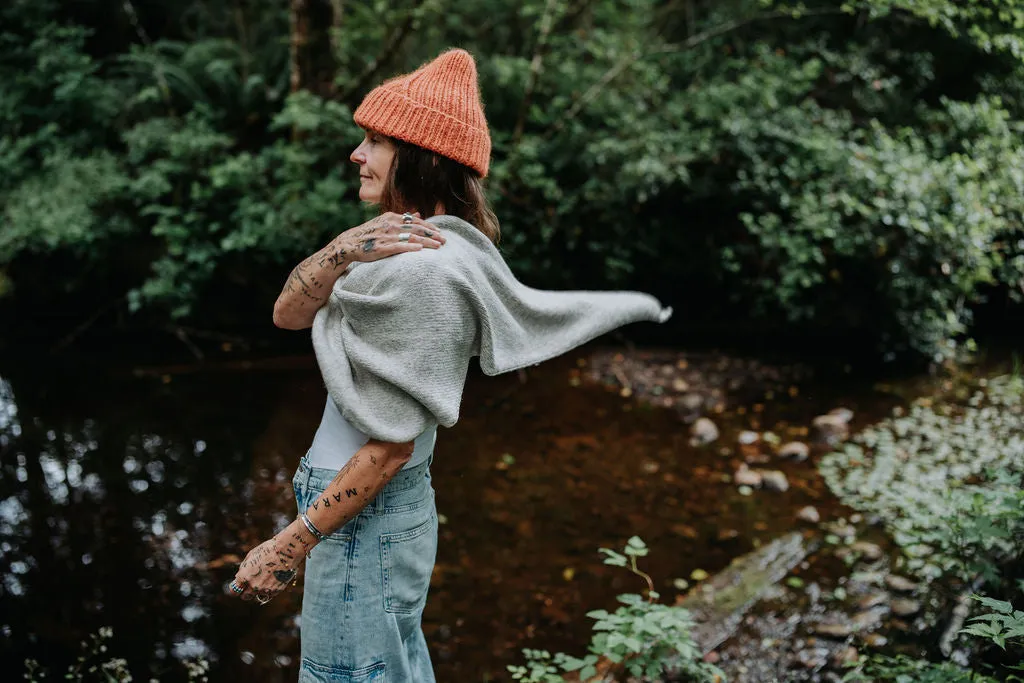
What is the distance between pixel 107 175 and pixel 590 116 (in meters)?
3.76

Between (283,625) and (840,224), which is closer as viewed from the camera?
(283,625)

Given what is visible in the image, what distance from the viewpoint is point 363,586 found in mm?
1685

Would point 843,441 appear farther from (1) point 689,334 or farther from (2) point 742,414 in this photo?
(1) point 689,334

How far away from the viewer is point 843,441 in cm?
510

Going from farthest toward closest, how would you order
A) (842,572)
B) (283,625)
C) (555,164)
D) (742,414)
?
1. (555,164)
2. (742,414)
3. (842,572)
4. (283,625)

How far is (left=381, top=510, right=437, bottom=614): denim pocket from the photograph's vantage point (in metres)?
1.71

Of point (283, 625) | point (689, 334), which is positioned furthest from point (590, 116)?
point (283, 625)

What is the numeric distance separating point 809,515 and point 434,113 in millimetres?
3350

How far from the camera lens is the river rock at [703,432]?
5.11 metres

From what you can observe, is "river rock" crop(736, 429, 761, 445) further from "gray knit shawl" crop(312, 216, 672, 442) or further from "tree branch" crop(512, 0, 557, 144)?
"gray knit shawl" crop(312, 216, 672, 442)

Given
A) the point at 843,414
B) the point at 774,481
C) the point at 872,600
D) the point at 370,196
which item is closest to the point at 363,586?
the point at 370,196

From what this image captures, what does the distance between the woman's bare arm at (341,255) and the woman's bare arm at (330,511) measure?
36 cm

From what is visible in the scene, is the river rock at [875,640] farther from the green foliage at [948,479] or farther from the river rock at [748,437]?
the river rock at [748,437]

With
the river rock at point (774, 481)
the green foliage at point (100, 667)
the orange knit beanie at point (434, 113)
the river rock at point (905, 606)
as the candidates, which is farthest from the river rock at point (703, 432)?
the orange knit beanie at point (434, 113)
